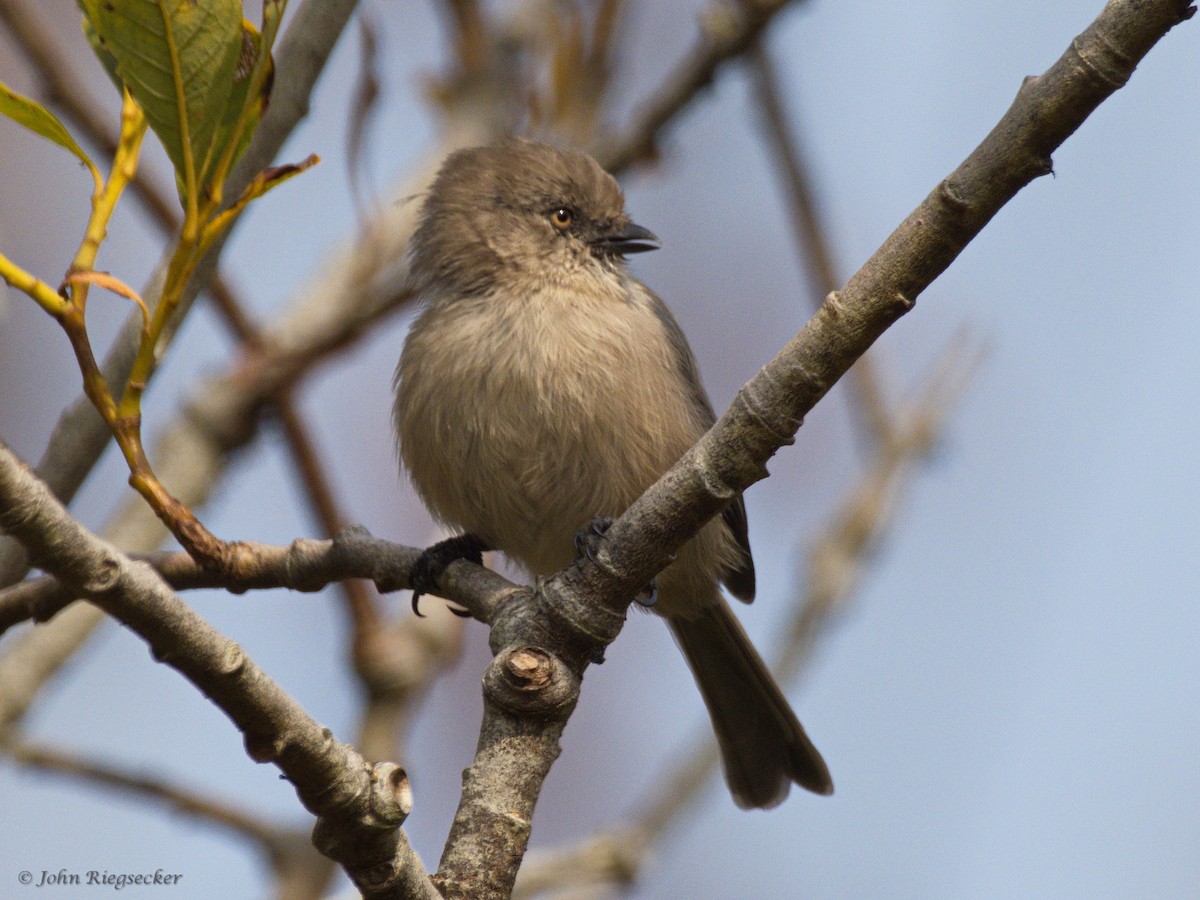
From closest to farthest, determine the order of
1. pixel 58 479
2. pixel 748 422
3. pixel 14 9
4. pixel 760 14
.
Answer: pixel 748 422, pixel 58 479, pixel 14 9, pixel 760 14

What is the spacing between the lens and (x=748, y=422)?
2182 millimetres

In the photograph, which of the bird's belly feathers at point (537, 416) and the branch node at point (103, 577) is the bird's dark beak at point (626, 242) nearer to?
the bird's belly feathers at point (537, 416)

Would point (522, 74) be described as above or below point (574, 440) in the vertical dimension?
above

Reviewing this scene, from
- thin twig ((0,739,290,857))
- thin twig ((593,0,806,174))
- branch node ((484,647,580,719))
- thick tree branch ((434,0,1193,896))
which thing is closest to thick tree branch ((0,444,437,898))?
thick tree branch ((434,0,1193,896))

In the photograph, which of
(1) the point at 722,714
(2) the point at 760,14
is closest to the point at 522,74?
(2) the point at 760,14

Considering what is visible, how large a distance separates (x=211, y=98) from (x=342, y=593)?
242 cm

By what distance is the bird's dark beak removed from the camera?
4.53m

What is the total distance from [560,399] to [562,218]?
97cm

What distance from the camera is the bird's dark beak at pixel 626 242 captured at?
4.53m

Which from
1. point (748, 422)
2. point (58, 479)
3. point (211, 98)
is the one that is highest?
point (211, 98)

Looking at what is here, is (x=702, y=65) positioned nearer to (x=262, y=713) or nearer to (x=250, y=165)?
(x=250, y=165)

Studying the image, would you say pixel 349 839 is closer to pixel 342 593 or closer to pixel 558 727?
pixel 558 727

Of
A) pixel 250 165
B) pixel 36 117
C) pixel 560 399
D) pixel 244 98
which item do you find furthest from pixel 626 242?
pixel 36 117

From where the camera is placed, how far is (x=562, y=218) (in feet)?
14.8
